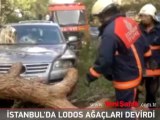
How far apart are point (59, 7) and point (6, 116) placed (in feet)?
55.3

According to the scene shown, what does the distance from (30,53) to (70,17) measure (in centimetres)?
1403

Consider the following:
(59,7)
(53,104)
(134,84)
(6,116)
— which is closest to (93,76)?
(134,84)

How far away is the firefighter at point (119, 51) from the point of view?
4.76 m

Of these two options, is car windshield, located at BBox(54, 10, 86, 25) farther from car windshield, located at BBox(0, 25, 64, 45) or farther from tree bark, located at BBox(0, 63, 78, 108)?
tree bark, located at BBox(0, 63, 78, 108)

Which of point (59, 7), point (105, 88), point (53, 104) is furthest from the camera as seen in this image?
point (59, 7)

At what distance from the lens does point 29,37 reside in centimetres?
965

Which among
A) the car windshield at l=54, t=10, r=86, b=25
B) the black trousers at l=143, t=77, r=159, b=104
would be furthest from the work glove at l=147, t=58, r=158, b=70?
the car windshield at l=54, t=10, r=86, b=25

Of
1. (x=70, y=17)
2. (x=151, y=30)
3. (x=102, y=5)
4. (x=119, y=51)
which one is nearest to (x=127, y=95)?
(x=119, y=51)

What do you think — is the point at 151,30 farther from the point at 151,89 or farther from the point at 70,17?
the point at 70,17

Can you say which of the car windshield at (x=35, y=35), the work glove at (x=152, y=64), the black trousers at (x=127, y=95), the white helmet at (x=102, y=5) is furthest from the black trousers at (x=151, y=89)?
the car windshield at (x=35, y=35)

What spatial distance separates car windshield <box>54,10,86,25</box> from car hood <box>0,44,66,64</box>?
12840mm

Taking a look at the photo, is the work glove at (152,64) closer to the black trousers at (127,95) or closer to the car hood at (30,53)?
the black trousers at (127,95)

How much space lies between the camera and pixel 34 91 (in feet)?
20.9

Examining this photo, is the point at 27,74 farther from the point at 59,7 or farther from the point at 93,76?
the point at 59,7
